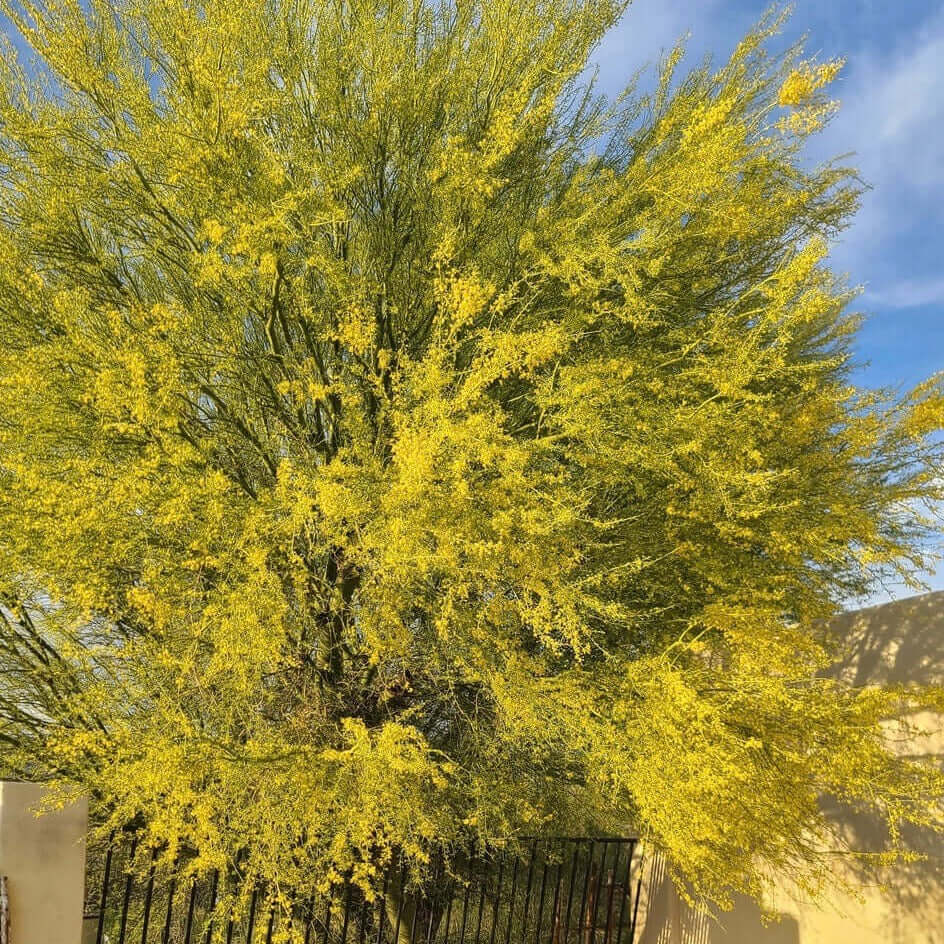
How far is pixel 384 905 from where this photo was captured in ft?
25.9

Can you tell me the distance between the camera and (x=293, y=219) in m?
6.31

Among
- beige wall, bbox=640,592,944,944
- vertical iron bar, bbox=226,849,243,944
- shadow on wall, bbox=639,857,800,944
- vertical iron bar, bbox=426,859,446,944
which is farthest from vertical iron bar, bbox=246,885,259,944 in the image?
shadow on wall, bbox=639,857,800,944

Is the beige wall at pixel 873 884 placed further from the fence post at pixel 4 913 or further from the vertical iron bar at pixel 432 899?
the fence post at pixel 4 913

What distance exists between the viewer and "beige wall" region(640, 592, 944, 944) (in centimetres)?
723

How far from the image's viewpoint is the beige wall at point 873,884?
7.23m

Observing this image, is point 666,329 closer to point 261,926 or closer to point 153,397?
point 153,397

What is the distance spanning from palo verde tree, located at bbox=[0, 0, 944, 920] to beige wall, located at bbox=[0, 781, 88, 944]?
62cm

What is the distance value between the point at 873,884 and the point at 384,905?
13.3 feet

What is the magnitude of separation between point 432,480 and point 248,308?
89.5 inches

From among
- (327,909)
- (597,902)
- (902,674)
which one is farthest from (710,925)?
(327,909)

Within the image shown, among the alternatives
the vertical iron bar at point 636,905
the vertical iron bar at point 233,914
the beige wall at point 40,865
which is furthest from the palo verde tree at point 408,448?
the vertical iron bar at point 636,905

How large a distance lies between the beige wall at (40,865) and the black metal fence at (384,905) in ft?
2.95

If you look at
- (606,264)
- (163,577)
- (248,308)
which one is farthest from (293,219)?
(163,577)

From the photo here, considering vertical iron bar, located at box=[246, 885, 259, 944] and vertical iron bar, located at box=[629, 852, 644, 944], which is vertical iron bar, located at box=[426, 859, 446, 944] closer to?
vertical iron bar, located at box=[246, 885, 259, 944]
